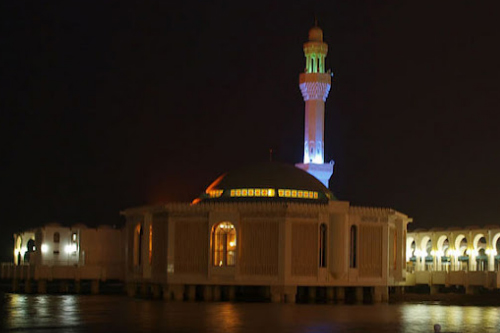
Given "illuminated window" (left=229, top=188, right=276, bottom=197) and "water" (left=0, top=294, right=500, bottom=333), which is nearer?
"water" (left=0, top=294, right=500, bottom=333)

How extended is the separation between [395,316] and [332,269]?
12.2 metres

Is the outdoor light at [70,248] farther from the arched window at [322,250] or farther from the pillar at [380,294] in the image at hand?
the pillar at [380,294]

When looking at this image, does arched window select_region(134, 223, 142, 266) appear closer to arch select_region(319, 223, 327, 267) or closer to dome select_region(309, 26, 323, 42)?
arch select_region(319, 223, 327, 267)

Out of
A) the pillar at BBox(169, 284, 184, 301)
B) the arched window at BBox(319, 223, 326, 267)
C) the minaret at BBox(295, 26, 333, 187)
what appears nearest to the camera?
the arched window at BBox(319, 223, 326, 267)

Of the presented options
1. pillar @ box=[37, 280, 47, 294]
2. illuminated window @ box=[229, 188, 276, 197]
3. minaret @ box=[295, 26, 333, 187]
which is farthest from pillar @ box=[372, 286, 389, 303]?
pillar @ box=[37, 280, 47, 294]

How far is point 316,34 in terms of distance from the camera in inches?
3944

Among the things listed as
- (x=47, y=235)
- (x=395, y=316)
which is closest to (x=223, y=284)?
(x=395, y=316)

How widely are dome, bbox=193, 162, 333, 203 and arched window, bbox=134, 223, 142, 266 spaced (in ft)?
17.8

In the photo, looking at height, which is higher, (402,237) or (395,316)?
(402,237)

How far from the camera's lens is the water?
48.2 meters

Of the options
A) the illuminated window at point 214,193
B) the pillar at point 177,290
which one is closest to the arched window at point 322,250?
the pillar at point 177,290

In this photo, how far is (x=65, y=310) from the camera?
58.4 meters

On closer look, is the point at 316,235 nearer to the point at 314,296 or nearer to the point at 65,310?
the point at 314,296

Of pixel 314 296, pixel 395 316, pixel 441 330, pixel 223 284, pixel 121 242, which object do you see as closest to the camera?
pixel 441 330
